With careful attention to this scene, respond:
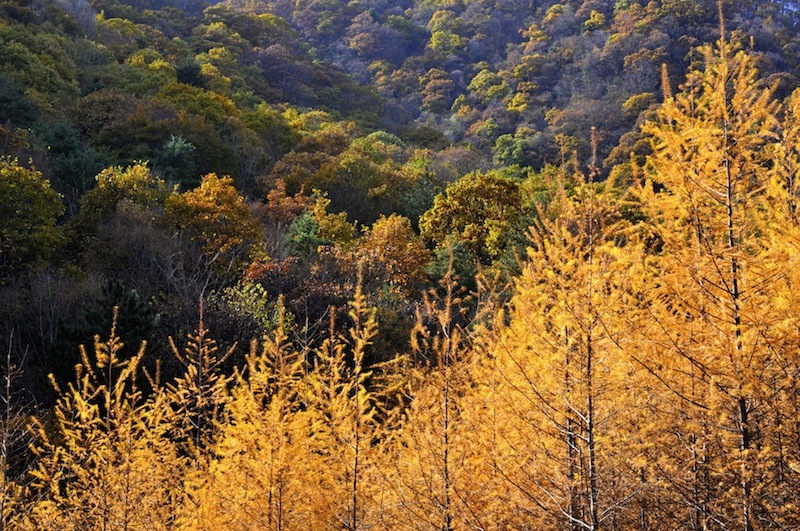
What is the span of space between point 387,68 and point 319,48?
7.84 meters

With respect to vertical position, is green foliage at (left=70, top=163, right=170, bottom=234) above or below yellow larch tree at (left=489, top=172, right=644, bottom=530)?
below

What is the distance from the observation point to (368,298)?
17.2 metres

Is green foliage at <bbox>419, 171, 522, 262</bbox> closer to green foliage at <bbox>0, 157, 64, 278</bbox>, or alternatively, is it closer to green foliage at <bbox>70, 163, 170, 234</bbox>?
green foliage at <bbox>70, 163, 170, 234</bbox>

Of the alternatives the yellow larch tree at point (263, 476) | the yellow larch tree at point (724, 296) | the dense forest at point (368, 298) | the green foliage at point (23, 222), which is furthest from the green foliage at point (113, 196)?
the yellow larch tree at point (724, 296)

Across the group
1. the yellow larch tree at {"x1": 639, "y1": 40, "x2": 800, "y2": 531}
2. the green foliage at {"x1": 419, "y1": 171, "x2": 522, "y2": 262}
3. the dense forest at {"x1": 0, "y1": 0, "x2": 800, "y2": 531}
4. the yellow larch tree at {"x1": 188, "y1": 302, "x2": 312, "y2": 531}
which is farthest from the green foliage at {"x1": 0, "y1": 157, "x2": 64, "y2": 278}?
the yellow larch tree at {"x1": 639, "y1": 40, "x2": 800, "y2": 531}

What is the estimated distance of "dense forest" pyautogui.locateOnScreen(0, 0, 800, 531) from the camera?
4.54 m

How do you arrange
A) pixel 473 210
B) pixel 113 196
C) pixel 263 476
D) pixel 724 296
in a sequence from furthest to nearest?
1. pixel 473 210
2. pixel 113 196
3. pixel 263 476
4. pixel 724 296

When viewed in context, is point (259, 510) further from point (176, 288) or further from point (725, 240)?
point (176, 288)

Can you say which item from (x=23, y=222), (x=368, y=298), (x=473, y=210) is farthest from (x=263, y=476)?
(x=473, y=210)

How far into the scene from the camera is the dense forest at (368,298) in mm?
4539

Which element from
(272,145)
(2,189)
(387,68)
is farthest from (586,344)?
(387,68)

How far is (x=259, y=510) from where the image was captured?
22.7 ft

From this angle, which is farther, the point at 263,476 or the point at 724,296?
the point at 263,476

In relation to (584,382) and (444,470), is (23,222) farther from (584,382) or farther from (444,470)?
(584,382)
